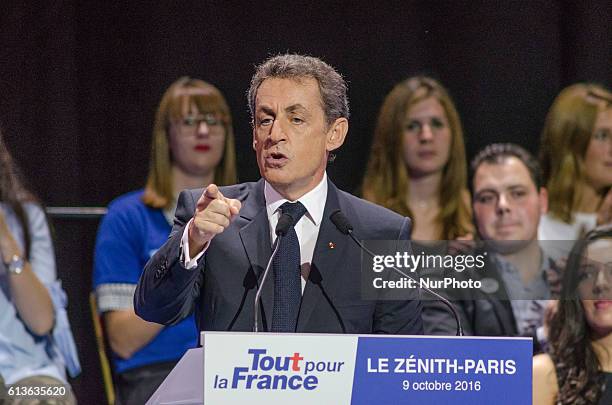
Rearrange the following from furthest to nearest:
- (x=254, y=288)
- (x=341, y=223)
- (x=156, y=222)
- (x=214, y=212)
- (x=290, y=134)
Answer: (x=156, y=222) < (x=290, y=134) < (x=254, y=288) < (x=341, y=223) < (x=214, y=212)

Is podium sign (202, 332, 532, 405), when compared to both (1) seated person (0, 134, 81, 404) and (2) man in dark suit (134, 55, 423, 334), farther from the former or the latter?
(1) seated person (0, 134, 81, 404)

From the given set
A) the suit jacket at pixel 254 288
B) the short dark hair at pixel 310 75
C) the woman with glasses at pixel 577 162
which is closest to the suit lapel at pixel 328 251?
the suit jacket at pixel 254 288

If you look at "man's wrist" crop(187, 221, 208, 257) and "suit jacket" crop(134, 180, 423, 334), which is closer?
"man's wrist" crop(187, 221, 208, 257)

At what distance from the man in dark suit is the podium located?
0.50 m

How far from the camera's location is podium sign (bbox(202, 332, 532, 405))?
1.90m

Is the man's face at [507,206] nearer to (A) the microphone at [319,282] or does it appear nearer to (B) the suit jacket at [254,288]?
(B) the suit jacket at [254,288]

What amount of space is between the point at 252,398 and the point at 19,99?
2678 mm

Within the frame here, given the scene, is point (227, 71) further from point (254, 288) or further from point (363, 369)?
point (363, 369)

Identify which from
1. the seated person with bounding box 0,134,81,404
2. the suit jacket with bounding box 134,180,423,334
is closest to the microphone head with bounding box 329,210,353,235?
the suit jacket with bounding box 134,180,423,334

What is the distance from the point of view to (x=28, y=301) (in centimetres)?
410

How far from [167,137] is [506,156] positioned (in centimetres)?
145

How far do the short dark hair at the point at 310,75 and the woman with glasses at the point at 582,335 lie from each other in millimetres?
1772

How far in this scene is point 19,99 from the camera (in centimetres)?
418

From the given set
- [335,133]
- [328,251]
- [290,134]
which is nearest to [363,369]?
[328,251]
